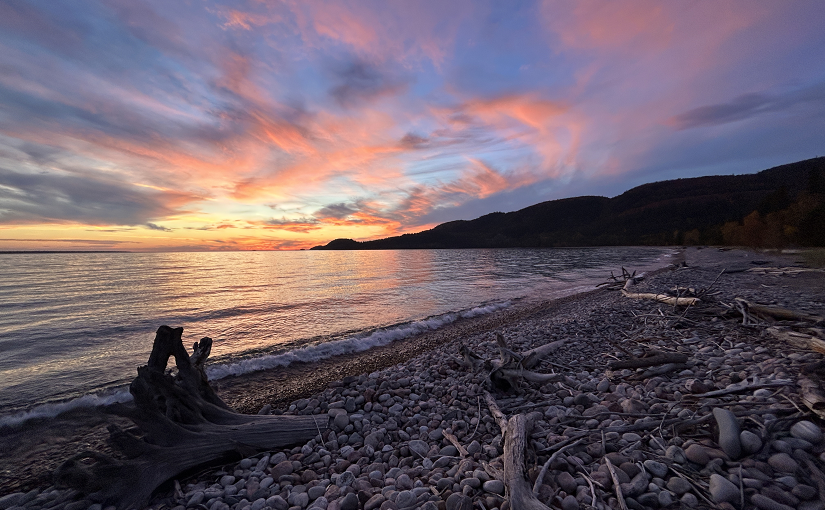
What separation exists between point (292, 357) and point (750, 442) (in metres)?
11.2

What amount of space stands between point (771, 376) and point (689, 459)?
2402mm

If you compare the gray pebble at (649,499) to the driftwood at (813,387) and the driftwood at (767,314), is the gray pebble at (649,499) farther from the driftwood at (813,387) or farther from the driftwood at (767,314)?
the driftwood at (767,314)

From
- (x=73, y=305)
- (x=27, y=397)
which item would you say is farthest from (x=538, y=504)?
(x=73, y=305)

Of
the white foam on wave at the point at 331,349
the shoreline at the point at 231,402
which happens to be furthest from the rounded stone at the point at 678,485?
the white foam on wave at the point at 331,349

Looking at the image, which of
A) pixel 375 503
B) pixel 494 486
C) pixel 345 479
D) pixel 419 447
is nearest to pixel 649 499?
pixel 494 486

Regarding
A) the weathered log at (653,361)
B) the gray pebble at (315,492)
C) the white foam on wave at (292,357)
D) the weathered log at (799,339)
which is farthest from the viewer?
the white foam on wave at (292,357)

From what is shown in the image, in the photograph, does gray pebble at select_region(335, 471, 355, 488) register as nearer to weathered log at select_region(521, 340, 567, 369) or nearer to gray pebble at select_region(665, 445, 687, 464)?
gray pebble at select_region(665, 445, 687, 464)

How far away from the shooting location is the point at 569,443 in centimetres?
389

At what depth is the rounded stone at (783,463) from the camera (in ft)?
9.22

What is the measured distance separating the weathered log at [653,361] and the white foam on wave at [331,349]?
8905mm

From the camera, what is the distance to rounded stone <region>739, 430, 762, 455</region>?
3.10 metres

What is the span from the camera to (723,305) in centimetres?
924

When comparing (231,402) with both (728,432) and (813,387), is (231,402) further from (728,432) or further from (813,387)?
(813,387)

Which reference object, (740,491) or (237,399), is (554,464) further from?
(237,399)
